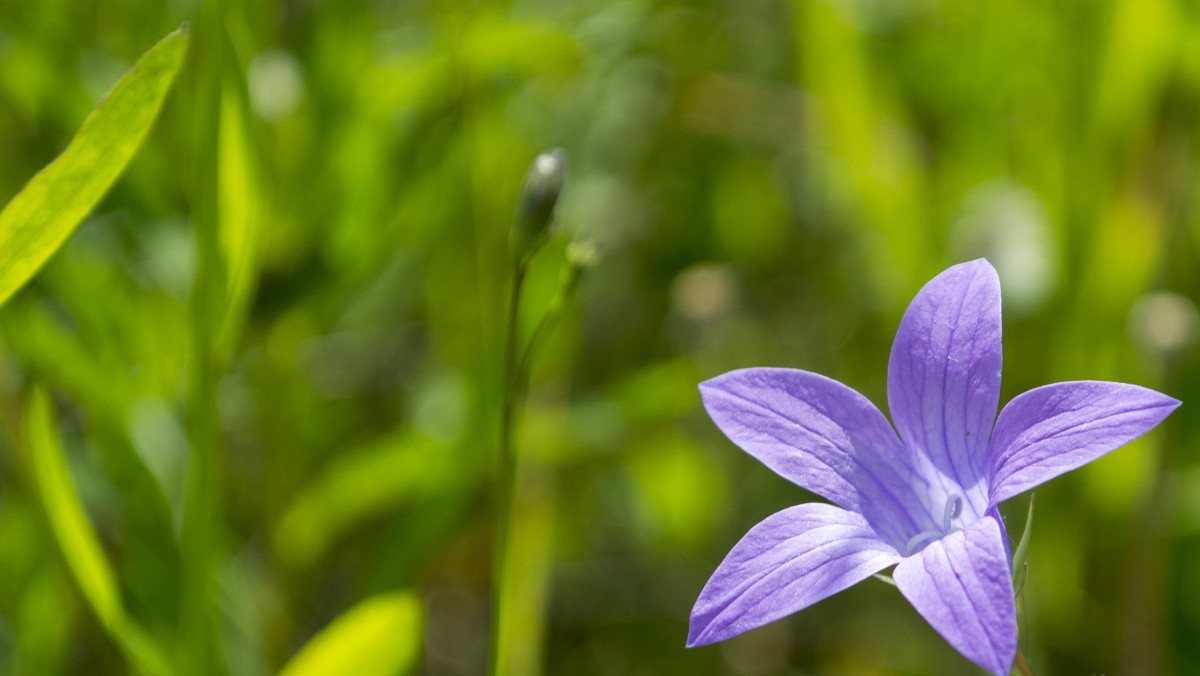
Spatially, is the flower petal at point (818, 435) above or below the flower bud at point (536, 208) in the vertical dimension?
below

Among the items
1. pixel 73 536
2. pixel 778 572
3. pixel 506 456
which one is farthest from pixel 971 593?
pixel 73 536

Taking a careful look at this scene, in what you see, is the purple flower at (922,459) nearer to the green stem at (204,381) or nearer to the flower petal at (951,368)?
the flower petal at (951,368)

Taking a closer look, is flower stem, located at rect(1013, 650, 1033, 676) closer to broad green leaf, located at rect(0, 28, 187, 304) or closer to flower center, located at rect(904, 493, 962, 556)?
flower center, located at rect(904, 493, 962, 556)

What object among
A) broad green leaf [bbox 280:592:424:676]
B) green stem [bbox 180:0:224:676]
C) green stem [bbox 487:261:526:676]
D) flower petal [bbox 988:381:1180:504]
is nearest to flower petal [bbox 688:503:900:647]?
flower petal [bbox 988:381:1180:504]

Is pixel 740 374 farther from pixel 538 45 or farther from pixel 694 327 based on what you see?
pixel 538 45

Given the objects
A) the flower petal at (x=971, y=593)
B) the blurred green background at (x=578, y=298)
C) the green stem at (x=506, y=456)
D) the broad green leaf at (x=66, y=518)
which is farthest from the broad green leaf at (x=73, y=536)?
the flower petal at (x=971, y=593)

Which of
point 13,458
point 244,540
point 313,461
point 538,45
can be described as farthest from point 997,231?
point 13,458
